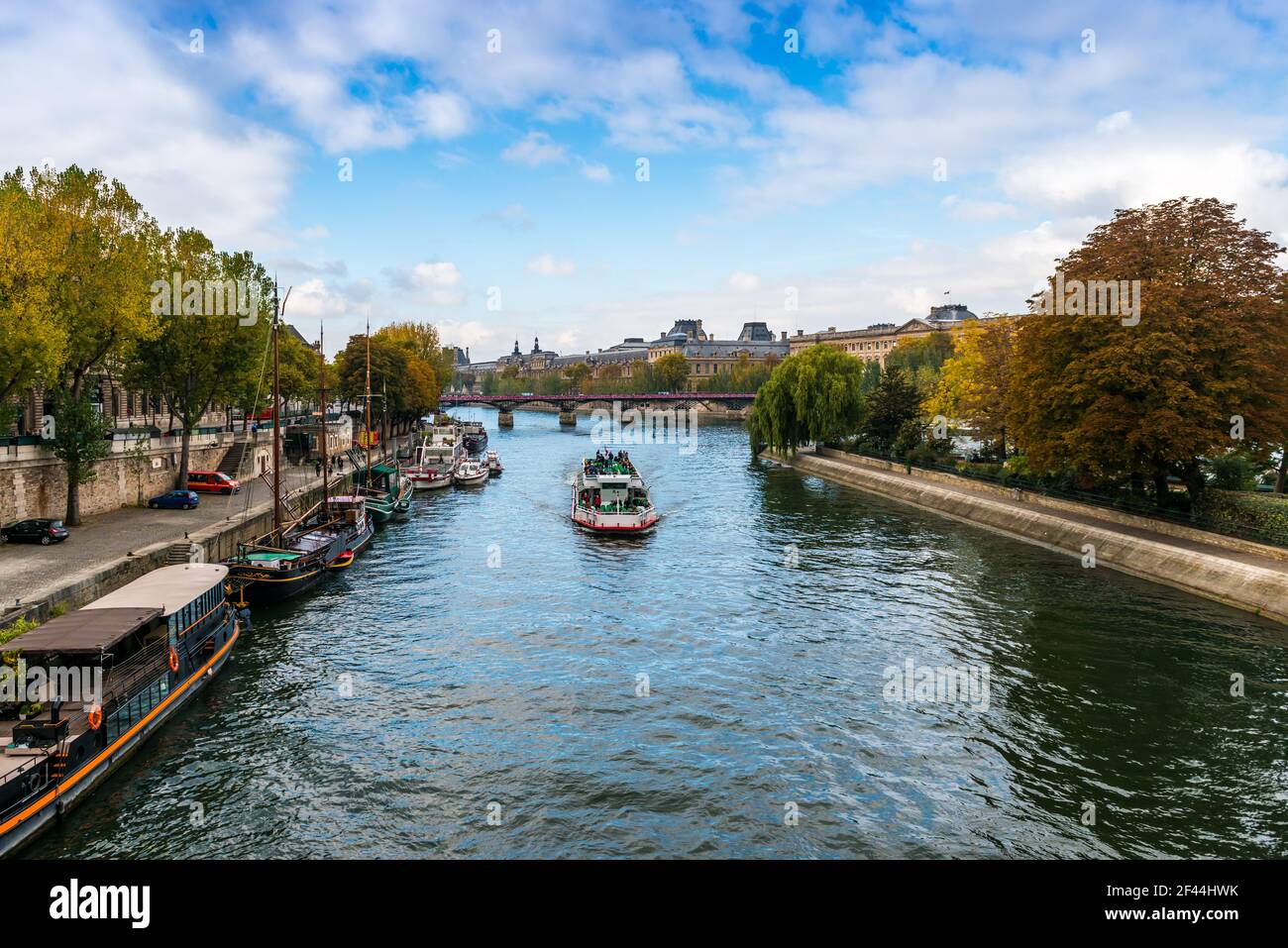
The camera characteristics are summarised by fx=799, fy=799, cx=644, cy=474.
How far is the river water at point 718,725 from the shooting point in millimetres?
16109

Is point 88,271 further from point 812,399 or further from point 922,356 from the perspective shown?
point 922,356

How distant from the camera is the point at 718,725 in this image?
21.1 meters

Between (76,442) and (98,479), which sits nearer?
(76,442)

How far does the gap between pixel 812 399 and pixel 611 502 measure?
34.7 m

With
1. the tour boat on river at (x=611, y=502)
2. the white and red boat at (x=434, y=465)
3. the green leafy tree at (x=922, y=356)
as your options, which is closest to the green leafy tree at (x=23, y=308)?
the tour boat on river at (x=611, y=502)

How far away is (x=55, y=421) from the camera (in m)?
37.8

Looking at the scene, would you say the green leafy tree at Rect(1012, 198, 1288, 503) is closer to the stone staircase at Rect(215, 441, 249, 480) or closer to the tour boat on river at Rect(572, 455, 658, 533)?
the tour boat on river at Rect(572, 455, 658, 533)

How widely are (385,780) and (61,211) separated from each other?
3738 centimetres

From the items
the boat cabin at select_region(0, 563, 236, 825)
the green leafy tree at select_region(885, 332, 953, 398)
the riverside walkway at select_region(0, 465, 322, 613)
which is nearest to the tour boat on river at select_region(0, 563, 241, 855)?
the boat cabin at select_region(0, 563, 236, 825)

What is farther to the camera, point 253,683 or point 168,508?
point 168,508

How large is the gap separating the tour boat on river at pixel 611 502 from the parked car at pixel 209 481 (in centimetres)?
2228

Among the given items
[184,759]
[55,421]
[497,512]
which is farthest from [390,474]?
[184,759]

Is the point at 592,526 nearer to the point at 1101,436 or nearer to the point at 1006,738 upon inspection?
the point at 1101,436

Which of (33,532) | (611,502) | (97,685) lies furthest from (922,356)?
(97,685)
